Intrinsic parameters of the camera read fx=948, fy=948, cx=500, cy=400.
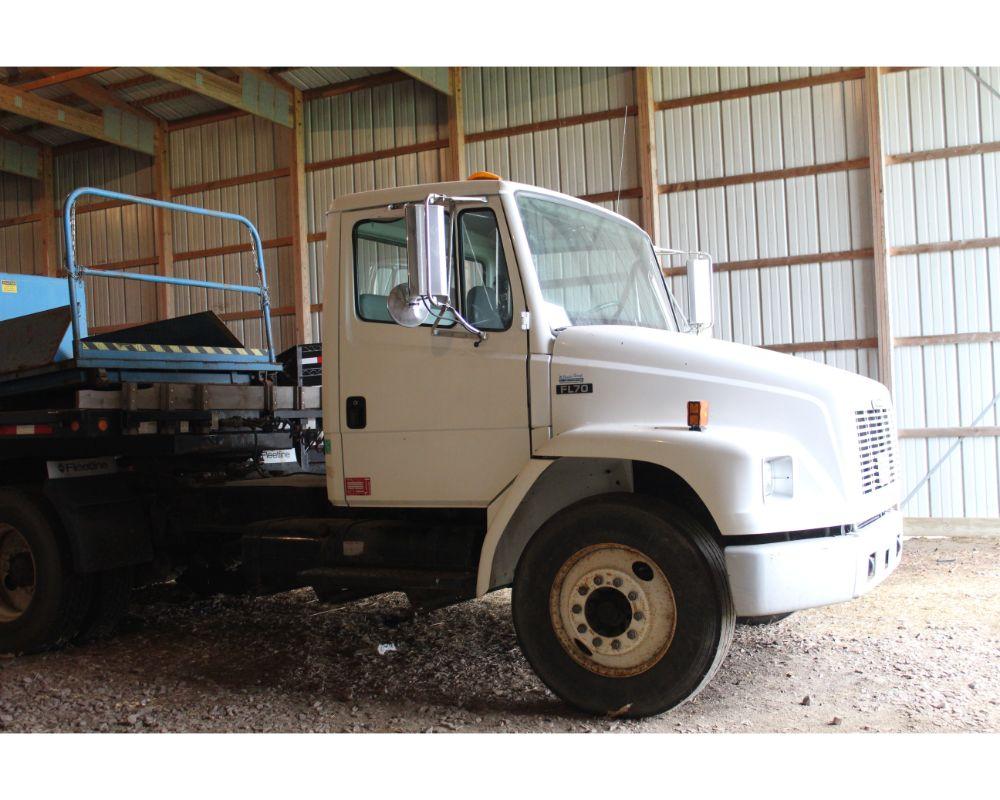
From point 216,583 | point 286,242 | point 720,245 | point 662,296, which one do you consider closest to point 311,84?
point 286,242

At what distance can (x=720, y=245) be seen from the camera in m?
13.1

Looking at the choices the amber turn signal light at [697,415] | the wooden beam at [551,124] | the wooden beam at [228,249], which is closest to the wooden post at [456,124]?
the wooden beam at [551,124]

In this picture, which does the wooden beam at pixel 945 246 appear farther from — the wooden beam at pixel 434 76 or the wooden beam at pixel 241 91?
the wooden beam at pixel 241 91

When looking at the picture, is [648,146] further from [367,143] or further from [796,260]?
[367,143]

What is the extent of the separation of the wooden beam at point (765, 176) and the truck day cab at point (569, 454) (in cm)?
801

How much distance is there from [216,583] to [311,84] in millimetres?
10946

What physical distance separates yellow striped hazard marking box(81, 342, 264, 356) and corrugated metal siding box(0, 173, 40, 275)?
1430 centimetres

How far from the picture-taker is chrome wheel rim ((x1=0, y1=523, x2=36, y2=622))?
6.16 metres

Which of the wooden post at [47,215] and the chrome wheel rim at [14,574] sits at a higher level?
the wooden post at [47,215]

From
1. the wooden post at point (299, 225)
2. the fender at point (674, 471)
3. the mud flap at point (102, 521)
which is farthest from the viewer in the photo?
the wooden post at point (299, 225)

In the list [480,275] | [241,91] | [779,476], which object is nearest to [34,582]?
[480,275]

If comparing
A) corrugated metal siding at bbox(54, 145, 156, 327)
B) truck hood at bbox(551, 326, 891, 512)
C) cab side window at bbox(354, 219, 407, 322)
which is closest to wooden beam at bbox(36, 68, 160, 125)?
corrugated metal siding at bbox(54, 145, 156, 327)

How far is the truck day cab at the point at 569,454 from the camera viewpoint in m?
4.20

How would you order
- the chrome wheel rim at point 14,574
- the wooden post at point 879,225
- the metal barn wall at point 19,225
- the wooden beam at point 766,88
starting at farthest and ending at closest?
1. the metal barn wall at point 19,225
2. the wooden beam at point 766,88
3. the wooden post at point 879,225
4. the chrome wheel rim at point 14,574
